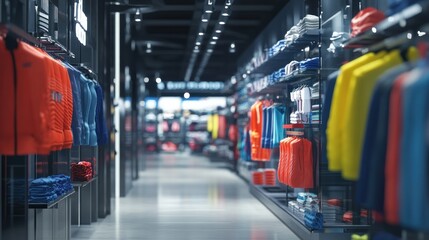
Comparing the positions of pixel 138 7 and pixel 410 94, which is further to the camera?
pixel 138 7

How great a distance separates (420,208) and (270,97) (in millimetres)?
8939

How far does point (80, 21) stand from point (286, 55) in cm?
335

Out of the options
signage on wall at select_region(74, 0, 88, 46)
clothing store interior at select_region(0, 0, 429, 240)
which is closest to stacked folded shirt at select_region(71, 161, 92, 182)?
clothing store interior at select_region(0, 0, 429, 240)

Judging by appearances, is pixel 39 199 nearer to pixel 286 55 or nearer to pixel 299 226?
pixel 299 226

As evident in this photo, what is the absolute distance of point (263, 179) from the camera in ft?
44.0

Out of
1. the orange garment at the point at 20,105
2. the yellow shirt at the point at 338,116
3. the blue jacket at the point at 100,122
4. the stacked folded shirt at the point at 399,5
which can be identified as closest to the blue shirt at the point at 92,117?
the blue jacket at the point at 100,122

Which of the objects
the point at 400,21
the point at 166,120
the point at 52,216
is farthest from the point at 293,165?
the point at 166,120

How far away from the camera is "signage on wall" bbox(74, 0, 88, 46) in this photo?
820cm

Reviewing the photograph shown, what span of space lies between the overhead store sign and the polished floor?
11.7 m

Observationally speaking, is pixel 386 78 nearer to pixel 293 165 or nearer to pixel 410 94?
pixel 410 94

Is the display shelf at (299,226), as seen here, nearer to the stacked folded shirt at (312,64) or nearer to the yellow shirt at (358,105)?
the stacked folded shirt at (312,64)

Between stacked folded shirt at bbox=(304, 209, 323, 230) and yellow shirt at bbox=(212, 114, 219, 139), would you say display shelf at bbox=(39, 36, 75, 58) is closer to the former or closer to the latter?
stacked folded shirt at bbox=(304, 209, 323, 230)

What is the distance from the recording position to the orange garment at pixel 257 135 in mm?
12352

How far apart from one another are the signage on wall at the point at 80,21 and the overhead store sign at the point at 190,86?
19.5 m
